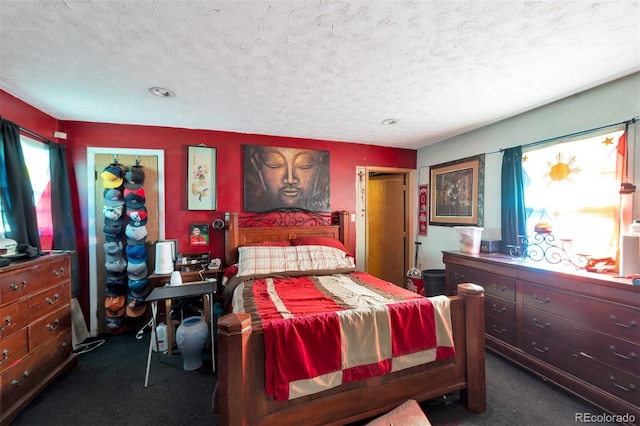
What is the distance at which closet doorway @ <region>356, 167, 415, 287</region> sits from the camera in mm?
4012

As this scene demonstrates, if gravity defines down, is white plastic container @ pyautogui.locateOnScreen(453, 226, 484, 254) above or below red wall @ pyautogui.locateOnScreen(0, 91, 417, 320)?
below

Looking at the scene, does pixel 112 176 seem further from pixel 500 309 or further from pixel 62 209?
pixel 500 309

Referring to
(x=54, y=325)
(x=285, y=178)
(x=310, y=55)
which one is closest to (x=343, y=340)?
(x=310, y=55)

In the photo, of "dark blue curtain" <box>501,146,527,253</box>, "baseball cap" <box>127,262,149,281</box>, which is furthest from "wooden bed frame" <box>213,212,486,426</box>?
"baseball cap" <box>127,262,149,281</box>

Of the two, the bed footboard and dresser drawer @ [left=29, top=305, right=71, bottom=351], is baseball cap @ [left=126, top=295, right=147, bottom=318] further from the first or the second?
the bed footboard

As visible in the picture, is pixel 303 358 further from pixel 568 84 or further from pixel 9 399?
pixel 568 84

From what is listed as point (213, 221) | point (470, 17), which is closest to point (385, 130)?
point (470, 17)

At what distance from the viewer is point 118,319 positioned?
2850 mm

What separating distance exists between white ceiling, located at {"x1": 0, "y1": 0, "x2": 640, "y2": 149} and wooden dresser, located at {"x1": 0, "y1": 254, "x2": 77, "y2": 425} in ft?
4.89

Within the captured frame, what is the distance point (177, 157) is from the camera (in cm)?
315

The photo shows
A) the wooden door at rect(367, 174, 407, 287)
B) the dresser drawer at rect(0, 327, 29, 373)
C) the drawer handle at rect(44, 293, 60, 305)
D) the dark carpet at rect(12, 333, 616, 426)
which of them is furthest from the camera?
the wooden door at rect(367, 174, 407, 287)

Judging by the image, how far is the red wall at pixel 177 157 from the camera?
2.85 m

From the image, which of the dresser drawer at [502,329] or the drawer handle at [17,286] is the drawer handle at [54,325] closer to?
the drawer handle at [17,286]

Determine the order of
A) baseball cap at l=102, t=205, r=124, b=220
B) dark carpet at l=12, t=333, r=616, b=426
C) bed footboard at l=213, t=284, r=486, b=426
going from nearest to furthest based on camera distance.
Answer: bed footboard at l=213, t=284, r=486, b=426, dark carpet at l=12, t=333, r=616, b=426, baseball cap at l=102, t=205, r=124, b=220
